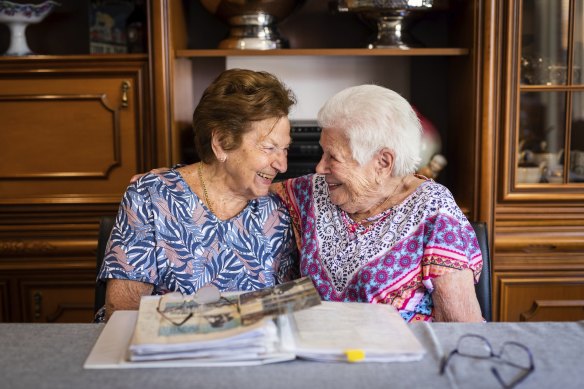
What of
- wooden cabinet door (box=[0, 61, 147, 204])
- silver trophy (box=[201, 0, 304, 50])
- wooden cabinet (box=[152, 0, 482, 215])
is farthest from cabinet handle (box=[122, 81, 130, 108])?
silver trophy (box=[201, 0, 304, 50])

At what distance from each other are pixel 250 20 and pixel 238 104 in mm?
784

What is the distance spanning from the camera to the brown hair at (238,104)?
1789mm

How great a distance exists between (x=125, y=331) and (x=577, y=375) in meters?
0.75

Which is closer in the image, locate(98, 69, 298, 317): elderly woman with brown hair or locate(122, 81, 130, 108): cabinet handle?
locate(98, 69, 298, 317): elderly woman with brown hair

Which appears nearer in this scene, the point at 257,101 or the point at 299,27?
the point at 257,101

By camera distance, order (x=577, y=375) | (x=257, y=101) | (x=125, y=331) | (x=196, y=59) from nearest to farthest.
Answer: (x=577, y=375)
(x=125, y=331)
(x=257, y=101)
(x=196, y=59)

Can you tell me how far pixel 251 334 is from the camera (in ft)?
3.67

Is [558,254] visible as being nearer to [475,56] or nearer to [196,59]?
[475,56]

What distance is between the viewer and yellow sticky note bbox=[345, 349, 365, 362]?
1123 mm

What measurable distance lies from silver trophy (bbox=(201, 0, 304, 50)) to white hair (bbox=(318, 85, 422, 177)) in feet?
2.63

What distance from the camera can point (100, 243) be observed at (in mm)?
1830

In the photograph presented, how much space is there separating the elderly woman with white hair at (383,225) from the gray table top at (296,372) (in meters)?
0.38

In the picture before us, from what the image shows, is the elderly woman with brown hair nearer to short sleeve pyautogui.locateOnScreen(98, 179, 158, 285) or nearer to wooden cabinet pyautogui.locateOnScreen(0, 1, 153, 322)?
short sleeve pyautogui.locateOnScreen(98, 179, 158, 285)

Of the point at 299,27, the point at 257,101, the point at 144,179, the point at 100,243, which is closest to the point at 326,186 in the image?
the point at 257,101
